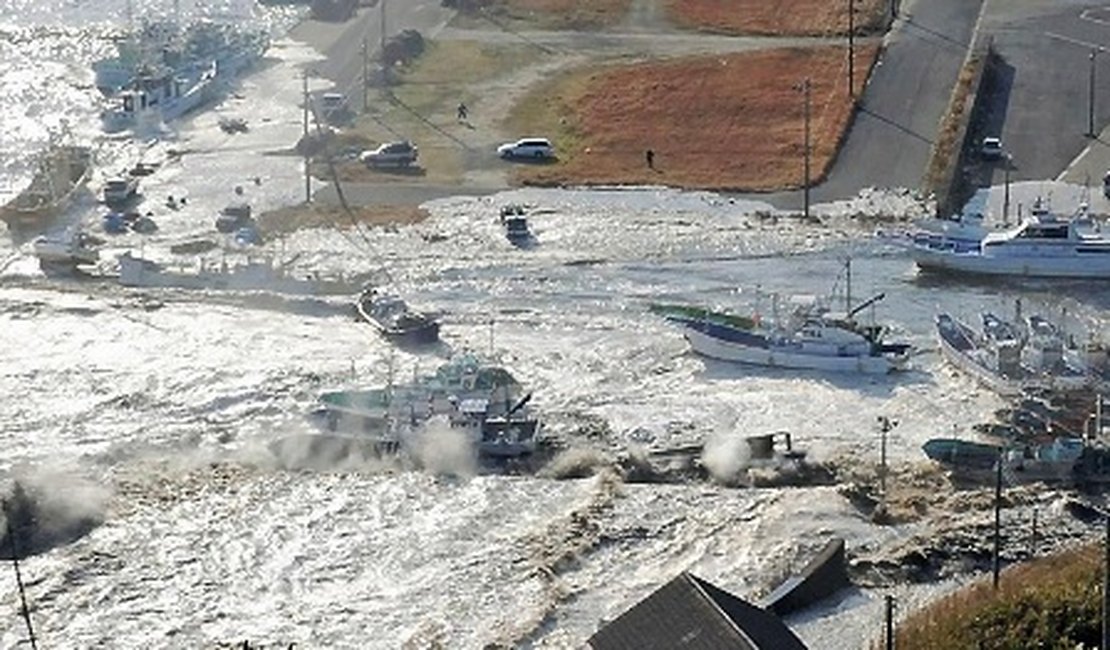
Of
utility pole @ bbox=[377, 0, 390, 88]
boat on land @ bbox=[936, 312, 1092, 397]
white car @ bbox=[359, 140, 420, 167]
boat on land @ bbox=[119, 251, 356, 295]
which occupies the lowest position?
boat on land @ bbox=[119, 251, 356, 295]

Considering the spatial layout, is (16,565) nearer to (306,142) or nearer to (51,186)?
(51,186)

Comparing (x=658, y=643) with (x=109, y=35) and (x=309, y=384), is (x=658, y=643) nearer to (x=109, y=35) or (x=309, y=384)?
(x=309, y=384)

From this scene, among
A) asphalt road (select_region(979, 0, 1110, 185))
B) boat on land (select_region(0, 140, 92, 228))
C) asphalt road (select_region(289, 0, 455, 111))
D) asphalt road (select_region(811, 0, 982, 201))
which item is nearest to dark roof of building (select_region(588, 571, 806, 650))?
asphalt road (select_region(811, 0, 982, 201))

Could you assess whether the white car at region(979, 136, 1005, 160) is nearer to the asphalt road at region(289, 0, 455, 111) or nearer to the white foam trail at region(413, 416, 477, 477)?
the asphalt road at region(289, 0, 455, 111)

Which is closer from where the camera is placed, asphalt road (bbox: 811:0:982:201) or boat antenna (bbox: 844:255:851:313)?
boat antenna (bbox: 844:255:851:313)

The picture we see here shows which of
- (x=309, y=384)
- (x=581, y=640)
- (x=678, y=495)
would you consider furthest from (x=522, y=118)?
(x=581, y=640)

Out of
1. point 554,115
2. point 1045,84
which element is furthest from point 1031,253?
point 554,115

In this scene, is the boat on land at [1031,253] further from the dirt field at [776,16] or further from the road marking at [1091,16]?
the road marking at [1091,16]
